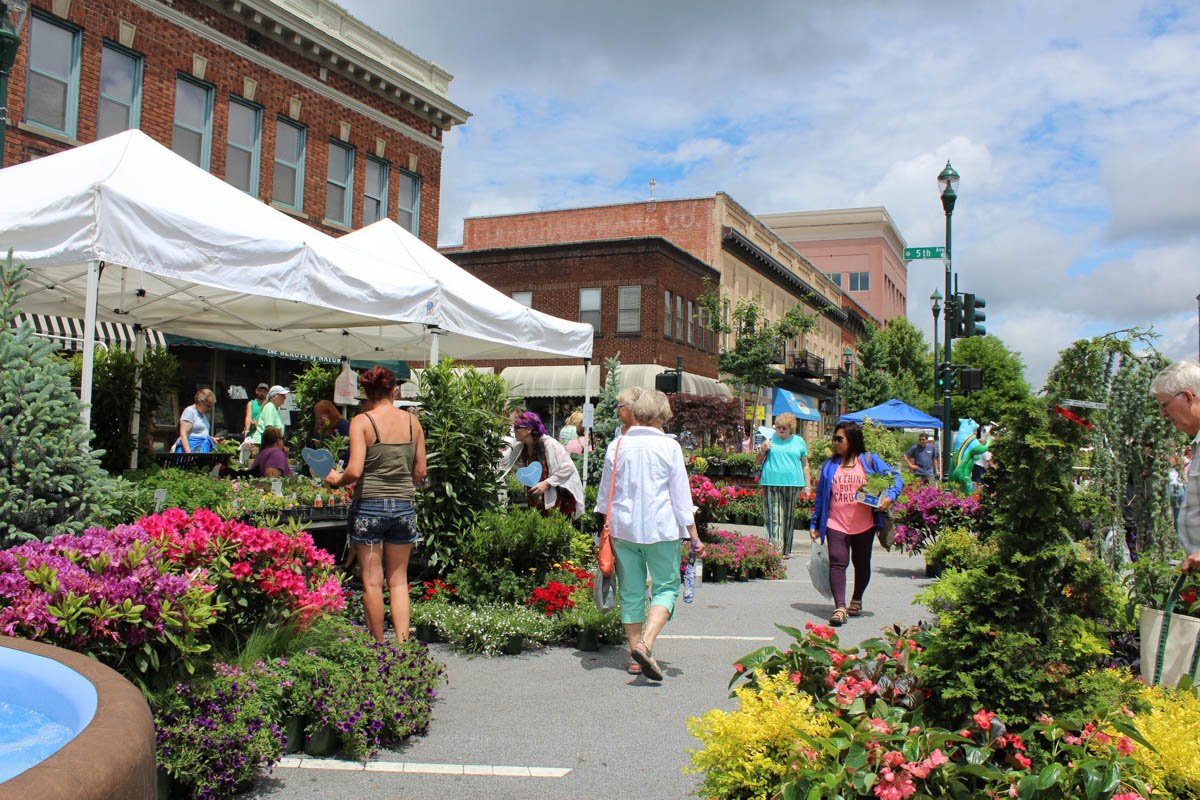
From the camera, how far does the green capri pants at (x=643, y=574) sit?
6152 mm

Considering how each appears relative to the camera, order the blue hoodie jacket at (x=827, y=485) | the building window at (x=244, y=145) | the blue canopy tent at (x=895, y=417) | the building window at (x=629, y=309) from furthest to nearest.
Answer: the building window at (x=629, y=309) < the blue canopy tent at (x=895, y=417) < the building window at (x=244, y=145) < the blue hoodie jacket at (x=827, y=485)

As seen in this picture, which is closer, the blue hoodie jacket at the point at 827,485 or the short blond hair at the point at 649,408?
the short blond hair at the point at 649,408

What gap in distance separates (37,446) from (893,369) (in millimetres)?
61964

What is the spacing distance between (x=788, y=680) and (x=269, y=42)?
20879 millimetres

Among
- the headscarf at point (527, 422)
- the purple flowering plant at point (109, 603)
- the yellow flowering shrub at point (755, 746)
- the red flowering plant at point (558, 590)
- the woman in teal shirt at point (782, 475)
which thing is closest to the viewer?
the yellow flowering shrub at point (755, 746)

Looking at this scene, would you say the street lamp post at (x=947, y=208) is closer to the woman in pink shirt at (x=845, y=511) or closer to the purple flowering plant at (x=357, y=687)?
the woman in pink shirt at (x=845, y=511)

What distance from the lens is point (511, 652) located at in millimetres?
6750

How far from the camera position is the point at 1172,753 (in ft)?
9.71

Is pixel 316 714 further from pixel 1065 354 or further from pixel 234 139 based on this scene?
pixel 234 139

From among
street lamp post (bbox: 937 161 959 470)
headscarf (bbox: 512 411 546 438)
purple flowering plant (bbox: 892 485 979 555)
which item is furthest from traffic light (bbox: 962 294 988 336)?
headscarf (bbox: 512 411 546 438)

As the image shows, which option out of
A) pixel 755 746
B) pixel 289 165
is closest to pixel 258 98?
pixel 289 165

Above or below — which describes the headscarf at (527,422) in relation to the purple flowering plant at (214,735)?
above

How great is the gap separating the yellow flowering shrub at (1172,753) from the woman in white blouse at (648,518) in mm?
3207

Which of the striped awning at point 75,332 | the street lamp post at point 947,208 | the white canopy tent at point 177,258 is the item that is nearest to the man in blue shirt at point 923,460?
the street lamp post at point 947,208
